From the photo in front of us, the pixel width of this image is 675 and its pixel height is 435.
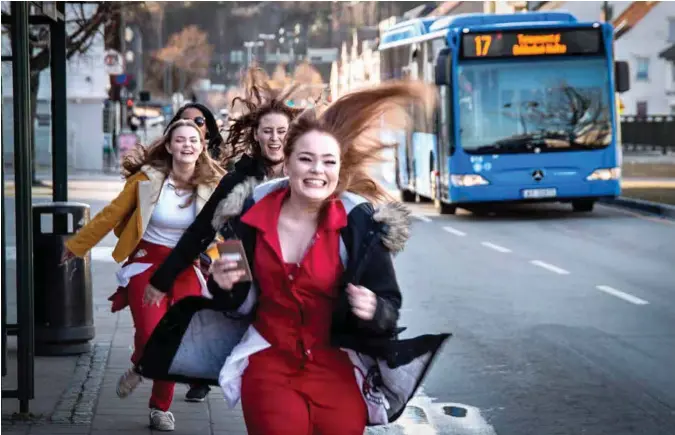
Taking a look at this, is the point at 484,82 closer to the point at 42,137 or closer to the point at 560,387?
the point at 560,387

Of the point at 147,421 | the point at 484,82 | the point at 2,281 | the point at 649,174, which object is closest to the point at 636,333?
the point at 147,421

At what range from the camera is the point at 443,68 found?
24453mm

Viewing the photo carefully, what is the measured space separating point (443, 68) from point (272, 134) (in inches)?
686

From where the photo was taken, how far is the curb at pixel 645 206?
1020 inches

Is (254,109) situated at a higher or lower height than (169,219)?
higher

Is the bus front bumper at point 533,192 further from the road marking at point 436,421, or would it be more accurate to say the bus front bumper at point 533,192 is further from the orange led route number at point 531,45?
the road marking at point 436,421

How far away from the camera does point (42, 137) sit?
5562cm

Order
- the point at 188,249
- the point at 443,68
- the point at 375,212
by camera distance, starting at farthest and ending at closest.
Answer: the point at 443,68, the point at 188,249, the point at 375,212

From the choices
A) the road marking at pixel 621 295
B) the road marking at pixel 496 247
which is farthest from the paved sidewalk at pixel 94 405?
the road marking at pixel 496 247

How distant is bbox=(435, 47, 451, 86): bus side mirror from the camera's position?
24.4m

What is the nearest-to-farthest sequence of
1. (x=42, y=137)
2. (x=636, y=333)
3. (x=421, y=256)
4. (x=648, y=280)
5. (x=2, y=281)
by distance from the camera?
1. (x=2, y=281)
2. (x=636, y=333)
3. (x=648, y=280)
4. (x=421, y=256)
5. (x=42, y=137)

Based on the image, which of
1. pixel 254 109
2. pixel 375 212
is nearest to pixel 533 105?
pixel 254 109

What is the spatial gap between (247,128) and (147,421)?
1521mm

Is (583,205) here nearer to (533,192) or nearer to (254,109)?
(533,192)
